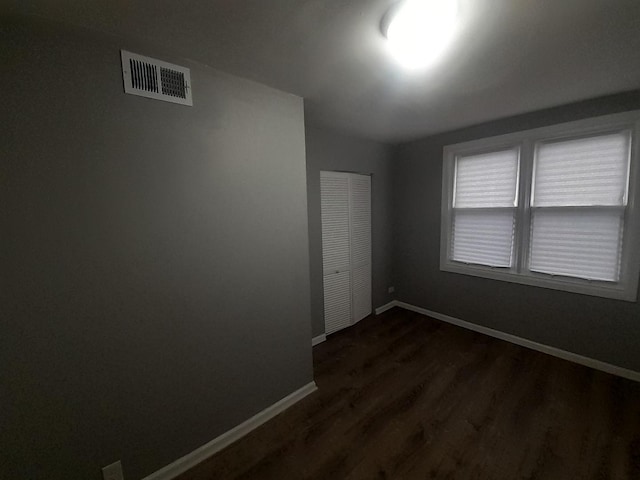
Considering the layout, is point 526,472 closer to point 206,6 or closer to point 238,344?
point 238,344

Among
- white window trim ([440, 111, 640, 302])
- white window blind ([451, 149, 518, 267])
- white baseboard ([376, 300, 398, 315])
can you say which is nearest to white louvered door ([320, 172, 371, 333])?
white baseboard ([376, 300, 398, 315])

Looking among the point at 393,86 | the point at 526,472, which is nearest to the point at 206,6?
the point at 393,86

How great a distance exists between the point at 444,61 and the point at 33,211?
2.23 metres

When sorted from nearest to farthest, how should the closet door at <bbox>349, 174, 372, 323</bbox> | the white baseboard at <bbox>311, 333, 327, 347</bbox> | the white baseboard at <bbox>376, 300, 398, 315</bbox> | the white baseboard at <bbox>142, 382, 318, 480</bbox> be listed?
the white baseboard at <bbox>142, 382, 318, 480</bbox>
the white baseboard at <bbox>311, 333, 327, 347</bbox>
the closet door at <bbox>349, 174, 372, 323</bbox>
the white baseboard at <bbox>376, 300, 398, 315</bbox>

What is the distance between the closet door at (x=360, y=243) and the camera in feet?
10.3

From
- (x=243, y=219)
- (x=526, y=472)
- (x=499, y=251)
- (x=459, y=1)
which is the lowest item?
(x=526, y=472)

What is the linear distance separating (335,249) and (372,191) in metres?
1.05

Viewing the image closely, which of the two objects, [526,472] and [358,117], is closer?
[526,472]

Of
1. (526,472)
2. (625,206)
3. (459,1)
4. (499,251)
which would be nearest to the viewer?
(459,1)

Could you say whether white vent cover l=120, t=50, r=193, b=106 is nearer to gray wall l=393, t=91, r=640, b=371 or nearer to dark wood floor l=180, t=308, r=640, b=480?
dark wood floor l=180, t=308, r=640, b=480

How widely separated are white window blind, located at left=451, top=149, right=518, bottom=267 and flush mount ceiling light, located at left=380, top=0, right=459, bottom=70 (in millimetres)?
1934

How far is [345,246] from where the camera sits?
10.0 ft

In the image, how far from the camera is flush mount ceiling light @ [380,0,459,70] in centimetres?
102

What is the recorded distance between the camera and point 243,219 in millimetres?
1636
